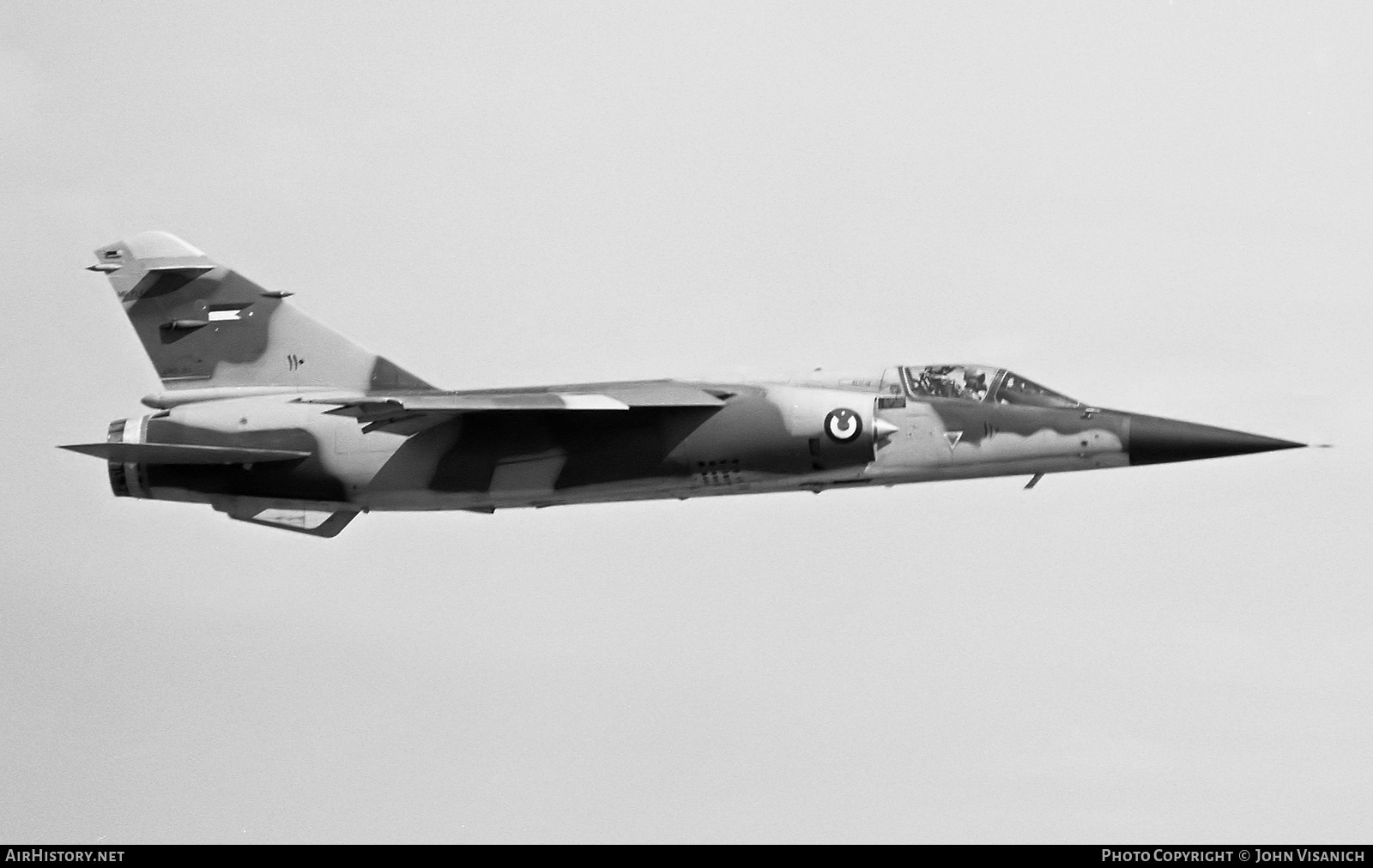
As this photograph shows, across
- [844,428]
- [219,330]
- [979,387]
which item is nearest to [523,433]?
[844,428]

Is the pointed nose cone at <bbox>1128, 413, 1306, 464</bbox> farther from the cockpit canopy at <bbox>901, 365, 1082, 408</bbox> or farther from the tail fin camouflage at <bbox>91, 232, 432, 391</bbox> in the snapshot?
the tail fin camouflage at <bbox>91, 232, 432, 391</bbox>

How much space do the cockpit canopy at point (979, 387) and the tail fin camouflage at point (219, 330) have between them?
674 cm

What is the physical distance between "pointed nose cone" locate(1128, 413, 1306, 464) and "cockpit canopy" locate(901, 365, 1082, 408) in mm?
843

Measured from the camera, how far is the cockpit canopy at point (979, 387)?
23.5 metres

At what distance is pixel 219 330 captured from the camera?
88.7 feet

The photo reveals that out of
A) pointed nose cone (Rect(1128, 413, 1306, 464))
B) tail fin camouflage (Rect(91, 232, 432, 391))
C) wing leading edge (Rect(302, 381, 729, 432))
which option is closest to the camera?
pointed nose cone (Rect(1128, 413, 1306, 464))

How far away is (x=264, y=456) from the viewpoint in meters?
25.1

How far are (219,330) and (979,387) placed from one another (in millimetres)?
10249

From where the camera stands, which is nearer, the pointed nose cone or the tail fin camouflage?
the pointed nose cone

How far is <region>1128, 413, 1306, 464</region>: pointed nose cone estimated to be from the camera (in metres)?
23.1

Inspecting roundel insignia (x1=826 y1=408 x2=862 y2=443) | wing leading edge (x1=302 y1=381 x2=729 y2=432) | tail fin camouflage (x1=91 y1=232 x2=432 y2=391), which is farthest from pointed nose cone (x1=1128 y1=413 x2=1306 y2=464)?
tail fin camouflage (x1=91 y1=232 x2=432 y2=391)
